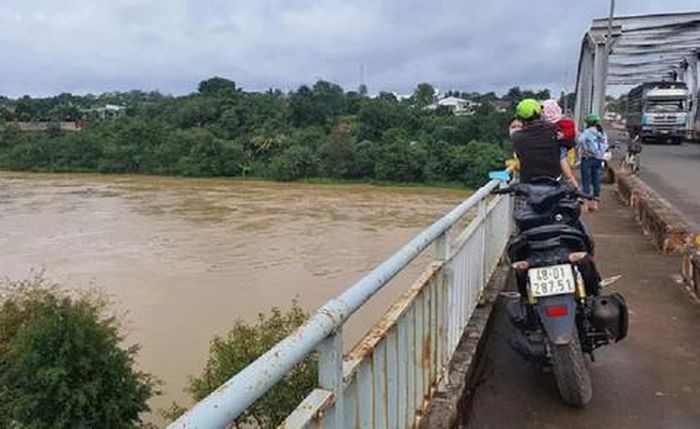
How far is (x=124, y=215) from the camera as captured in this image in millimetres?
35969

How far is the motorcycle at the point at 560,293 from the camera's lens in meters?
2.70

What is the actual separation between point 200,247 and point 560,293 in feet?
83.1

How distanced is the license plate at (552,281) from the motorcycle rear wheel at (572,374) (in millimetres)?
217

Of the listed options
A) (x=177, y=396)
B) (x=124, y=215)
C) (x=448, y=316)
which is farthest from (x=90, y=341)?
(x=124, y=215)

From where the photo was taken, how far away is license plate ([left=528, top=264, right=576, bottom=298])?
2.69 metres

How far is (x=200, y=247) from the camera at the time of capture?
27.0 meters

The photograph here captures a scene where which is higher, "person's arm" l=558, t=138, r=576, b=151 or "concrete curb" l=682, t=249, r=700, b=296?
"person's arm" l=558, t=138, r=576, b=151

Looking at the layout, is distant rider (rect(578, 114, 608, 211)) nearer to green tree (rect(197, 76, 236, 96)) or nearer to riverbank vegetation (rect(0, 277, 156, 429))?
riverbank vegetation (rect(0, 277, 156, 429))

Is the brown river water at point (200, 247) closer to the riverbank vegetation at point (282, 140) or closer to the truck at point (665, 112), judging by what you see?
the riverbank vegetation at point (282, 140)

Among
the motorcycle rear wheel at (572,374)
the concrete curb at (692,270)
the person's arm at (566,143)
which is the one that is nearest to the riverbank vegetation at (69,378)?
the concrete curb at (692,270)

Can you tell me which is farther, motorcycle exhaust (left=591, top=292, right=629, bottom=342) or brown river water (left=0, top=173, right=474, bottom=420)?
brown river water (left=0, top=173, right=474, bottom=420)

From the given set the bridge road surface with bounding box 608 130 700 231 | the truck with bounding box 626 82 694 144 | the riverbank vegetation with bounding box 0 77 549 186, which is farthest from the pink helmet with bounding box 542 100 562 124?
the riverbank vegetation with bounding box 0 77 549 186

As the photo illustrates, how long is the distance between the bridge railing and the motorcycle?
284 mm

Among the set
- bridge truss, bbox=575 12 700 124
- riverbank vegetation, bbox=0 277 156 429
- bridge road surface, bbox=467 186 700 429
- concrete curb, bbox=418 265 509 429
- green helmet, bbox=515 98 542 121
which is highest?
bridge truss, bbox=575 12 700 124
